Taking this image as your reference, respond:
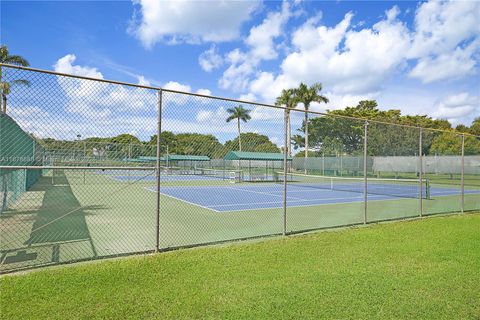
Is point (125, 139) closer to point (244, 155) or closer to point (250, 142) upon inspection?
point (250, 142)

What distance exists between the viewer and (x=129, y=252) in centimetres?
614

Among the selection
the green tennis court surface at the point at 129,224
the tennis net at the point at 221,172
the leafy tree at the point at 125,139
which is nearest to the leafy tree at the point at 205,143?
the leafy tree at the point at 125,139

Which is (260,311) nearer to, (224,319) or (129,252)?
(224,319)

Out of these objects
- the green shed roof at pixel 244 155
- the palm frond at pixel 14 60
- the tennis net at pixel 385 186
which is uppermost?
the palm frond at pixel 14 60

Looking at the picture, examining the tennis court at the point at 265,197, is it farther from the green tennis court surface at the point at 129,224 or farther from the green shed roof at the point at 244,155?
the green shed roof at the point at 244,155

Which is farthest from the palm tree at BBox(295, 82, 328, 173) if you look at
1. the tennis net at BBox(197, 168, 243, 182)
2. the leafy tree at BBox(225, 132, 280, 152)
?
the leafy tree at BBox(225, 132, 280, 152)

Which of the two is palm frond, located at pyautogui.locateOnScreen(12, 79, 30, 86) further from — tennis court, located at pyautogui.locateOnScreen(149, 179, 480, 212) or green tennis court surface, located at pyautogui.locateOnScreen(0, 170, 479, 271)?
tennis court, located at pyautogui.locateOnScreen(149, 179, 480, 212)

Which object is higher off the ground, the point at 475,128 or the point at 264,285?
the point at 475,128

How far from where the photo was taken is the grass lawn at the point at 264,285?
3.86 m

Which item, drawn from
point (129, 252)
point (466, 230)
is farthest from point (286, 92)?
point (129, 252)

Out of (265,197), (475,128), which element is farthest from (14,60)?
(475,128)

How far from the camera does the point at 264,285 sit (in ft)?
15.3

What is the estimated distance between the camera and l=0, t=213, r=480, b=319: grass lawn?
3.86 meters

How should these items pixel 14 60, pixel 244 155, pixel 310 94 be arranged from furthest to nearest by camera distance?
pixel 310 94, pixel 14 60, pixel 244 155
